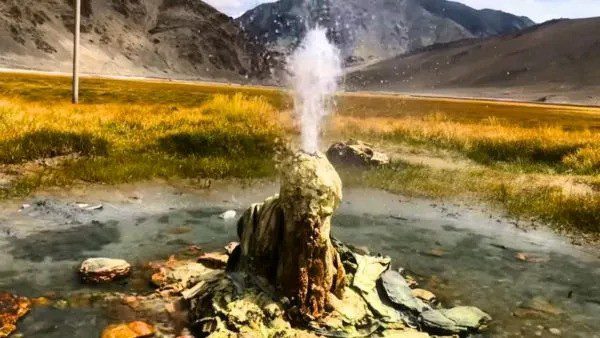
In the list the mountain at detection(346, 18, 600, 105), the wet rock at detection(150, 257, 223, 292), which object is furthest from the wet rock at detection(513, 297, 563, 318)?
the mountain at detection(346, 18, 600, 105)

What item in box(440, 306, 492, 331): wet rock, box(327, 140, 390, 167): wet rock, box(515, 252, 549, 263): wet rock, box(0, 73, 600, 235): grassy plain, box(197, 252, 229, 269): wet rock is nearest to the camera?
box(440, 306, 492, 331): wet rock

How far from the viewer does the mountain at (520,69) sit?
5177 inches

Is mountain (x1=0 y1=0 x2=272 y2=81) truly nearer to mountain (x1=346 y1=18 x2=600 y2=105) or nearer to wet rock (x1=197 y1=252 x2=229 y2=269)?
mountain (x1=346 y1=18 x2=600 y2=105)

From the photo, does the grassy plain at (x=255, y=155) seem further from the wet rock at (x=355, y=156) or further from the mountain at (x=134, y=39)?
the mountain at (x=134, y=39)

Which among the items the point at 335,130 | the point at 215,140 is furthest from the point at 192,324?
the point at 335,130

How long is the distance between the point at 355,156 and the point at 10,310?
43.8 ft

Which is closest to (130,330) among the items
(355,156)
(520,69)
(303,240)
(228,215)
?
(303,240)

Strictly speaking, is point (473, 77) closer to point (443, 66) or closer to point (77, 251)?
point (443, 66)

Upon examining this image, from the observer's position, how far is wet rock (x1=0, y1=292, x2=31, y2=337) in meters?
6.49

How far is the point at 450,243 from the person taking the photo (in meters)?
11.2

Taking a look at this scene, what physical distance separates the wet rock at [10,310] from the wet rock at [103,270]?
3.26 ft

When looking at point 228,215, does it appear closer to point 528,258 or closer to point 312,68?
point 312,68

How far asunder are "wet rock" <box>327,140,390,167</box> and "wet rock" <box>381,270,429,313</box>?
35.9ft

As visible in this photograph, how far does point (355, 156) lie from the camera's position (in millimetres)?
18969
